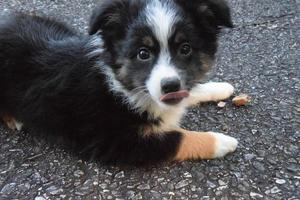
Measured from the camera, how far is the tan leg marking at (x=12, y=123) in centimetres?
366

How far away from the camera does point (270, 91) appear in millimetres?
3920

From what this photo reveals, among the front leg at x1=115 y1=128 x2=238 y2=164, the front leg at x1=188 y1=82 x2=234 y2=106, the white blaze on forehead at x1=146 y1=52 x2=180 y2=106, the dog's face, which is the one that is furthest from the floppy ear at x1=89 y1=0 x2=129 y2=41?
the front leg at x1=188 y1=82 x2=234 y2=106

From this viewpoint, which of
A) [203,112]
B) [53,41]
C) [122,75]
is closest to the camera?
[122,75]

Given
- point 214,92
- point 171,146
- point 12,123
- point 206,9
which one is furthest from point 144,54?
point 12,123

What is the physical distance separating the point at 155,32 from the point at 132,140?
74 centimetres

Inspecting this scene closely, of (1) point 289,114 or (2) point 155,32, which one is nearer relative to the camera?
(2) point 155,32

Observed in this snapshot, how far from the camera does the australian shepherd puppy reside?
294cm

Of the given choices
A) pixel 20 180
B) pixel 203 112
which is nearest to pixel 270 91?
pixel 203 112

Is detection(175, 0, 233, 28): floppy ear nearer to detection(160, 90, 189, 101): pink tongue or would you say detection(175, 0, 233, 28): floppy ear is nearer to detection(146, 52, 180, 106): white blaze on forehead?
detection(146, 52, 180, 106): white blaze on forehead

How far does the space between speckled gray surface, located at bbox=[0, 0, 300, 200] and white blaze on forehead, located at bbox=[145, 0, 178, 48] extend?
90 centimetres

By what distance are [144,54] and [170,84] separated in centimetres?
27

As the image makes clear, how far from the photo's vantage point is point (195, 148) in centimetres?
323

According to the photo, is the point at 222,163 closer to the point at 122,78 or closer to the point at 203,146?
the point at 203,146

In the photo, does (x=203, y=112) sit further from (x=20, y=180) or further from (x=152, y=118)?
(x=20, y=180)
